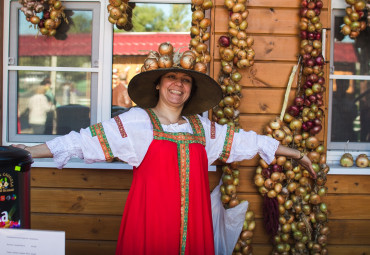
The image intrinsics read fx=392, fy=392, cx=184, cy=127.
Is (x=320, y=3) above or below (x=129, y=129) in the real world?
above

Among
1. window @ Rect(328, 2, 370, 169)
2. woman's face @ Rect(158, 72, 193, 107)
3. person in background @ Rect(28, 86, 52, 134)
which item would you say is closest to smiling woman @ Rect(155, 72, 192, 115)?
woman's face @ Rect(158, 72, 193, 107)

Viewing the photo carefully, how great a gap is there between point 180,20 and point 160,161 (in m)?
1.56

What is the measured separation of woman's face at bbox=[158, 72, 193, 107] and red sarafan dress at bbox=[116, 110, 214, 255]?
5.8 inches

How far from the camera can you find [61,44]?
2959 mm

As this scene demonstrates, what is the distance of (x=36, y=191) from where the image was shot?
2916 mm

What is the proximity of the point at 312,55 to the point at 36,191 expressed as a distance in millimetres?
2239

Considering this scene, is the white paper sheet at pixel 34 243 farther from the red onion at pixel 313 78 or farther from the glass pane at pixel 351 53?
the glass pane at pixel 351 53

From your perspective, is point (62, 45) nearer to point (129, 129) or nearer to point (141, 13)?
point (141, 13)

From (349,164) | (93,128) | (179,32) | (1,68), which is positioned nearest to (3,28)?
(1,68)

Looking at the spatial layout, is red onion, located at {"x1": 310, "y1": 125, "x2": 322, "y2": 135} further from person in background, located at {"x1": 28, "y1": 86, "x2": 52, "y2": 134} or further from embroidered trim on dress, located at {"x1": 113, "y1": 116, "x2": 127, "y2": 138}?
person in background, located at {"x1": 28, "y1": 86, "x2": 52, "y2": 134}

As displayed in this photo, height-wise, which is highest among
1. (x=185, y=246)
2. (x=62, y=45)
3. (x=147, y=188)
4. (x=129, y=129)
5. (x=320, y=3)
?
(x=320, y=3)

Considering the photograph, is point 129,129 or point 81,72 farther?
point 81,72

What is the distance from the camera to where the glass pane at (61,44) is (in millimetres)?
2953

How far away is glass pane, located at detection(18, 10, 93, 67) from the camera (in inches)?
116
